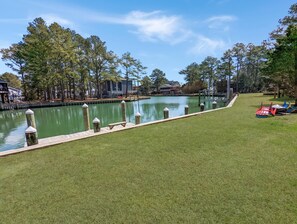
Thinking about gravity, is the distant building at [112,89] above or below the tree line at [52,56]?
below

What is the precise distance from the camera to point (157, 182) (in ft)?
9.09

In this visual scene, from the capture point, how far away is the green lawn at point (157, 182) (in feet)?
6.83

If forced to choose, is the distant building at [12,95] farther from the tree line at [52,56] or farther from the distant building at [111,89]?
the distant building at [111,89]

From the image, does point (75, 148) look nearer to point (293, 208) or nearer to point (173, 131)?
point (173, 131)

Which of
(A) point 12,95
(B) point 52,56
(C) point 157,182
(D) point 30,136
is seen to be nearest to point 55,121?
(D) point 30,136

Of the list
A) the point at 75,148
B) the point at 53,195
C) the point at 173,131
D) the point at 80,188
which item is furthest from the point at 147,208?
the point at 173,131

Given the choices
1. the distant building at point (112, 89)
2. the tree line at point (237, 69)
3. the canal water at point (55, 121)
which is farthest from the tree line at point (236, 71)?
the distant building at point (112, 89)

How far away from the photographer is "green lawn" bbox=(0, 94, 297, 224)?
6.83 feet

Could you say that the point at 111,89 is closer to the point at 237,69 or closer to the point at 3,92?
the point at 3,92

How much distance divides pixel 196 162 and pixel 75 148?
3.14 meters

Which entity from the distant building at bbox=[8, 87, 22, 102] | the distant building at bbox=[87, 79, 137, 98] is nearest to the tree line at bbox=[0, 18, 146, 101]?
the distant building at bbox=[8, 87, 22, 102]

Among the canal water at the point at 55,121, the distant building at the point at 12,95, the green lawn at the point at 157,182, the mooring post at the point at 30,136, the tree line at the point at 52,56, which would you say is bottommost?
the canal water at the point at 55,121

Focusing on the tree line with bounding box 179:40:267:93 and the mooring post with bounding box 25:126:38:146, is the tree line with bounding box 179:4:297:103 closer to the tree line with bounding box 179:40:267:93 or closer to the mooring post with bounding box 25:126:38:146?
the tree line with bounding box 179:40:267:93

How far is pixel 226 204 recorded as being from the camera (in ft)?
7.18
